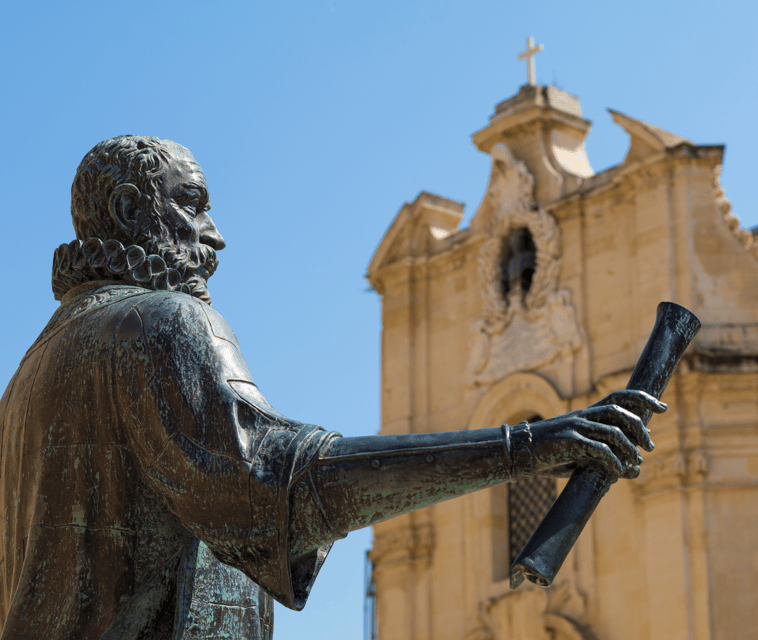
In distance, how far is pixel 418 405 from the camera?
21578 millimetres

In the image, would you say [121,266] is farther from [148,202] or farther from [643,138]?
[643,138]

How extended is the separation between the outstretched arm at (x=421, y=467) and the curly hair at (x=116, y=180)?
2.00ft

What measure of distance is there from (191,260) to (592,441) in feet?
2.61

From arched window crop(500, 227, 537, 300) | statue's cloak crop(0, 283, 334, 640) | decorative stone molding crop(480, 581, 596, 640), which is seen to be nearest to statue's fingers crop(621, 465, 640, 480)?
statue's cloak crop(0, 283, 334, 640)

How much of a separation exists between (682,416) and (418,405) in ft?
15.7

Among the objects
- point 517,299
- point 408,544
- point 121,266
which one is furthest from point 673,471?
point 121,266

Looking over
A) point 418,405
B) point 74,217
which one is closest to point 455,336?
point 418,405

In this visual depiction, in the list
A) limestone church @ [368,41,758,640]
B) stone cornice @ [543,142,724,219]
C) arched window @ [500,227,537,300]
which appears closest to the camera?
limestone church @ [368,41,758,640]

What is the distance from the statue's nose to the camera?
2658 mm

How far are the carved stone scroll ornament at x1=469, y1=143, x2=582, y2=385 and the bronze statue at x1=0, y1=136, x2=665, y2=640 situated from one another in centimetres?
1701

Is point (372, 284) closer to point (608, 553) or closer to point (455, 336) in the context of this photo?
point (455, 336)

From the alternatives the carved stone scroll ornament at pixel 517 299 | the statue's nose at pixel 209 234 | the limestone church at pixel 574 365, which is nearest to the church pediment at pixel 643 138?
the limestone church at pixel 574 365

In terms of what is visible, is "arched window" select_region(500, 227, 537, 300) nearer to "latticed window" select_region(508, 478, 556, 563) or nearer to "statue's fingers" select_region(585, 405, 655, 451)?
"latticed window" select_region(508, 478, 556, 563)

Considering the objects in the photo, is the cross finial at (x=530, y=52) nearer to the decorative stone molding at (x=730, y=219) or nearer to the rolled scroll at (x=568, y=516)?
the decorative stone molding at (x=730, y=219)
